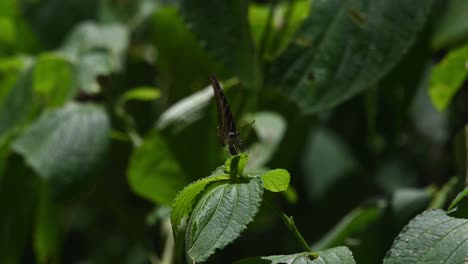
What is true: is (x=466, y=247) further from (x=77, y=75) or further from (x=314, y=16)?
(x=77, y=75)

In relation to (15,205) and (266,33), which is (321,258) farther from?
(15,205)

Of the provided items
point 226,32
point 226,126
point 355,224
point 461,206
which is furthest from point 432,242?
point 226,32

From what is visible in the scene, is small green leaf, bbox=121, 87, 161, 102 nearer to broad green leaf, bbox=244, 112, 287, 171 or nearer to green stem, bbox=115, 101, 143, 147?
green stem, bbox=115, 101, 143, 147

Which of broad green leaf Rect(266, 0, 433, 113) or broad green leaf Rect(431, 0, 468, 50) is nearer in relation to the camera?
broad green leaf Rect(266, 0, 433, 113)

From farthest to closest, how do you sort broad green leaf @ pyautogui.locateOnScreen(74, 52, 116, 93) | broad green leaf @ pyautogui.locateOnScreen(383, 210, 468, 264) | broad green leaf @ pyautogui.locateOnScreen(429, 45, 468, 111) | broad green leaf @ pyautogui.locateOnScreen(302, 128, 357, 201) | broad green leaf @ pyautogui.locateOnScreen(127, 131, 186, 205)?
broad green leaf @ pyautogui.locateOnScreen(302, 128, 357, 201), broad green leaf @ pyautogui.locateOnScreen(74, 52, 116, 93), broad green leaf @ pyautogui.locateOnScreen(127, 131, 186, 205), broad green leaf @ pyautogui.locateOnScreen(429, 45, 468, 111), broad green leaf @ pyautogui.locateOnScreen(383, 210, 468, 264)

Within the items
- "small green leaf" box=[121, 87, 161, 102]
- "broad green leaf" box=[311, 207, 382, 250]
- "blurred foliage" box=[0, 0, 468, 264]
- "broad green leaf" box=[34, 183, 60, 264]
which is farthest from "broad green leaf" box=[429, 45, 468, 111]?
"broad green leaf" box=[34, 183, 60, 264]

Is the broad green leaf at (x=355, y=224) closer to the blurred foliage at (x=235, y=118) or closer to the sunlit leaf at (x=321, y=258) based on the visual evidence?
the blurred foliage at (x=235, y=118)
